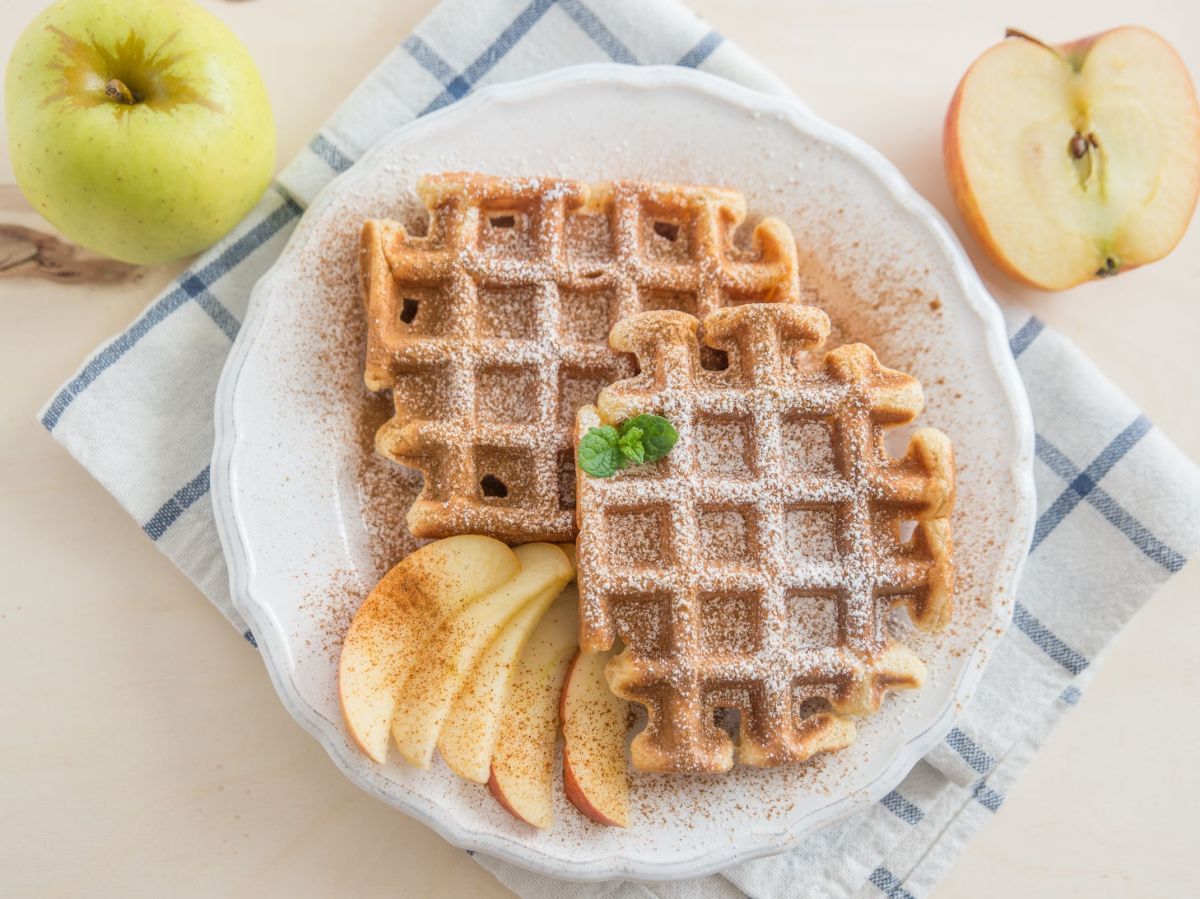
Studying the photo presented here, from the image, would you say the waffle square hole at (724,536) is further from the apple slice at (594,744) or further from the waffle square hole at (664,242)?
the waffle square hole at (664,242)

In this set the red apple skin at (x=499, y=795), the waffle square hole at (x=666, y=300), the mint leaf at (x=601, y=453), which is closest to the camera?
the mint leaf at (x=601, y=453)

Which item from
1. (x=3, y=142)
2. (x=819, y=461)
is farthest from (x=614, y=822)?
(x=3, y=142)

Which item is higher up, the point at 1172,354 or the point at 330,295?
the point at 1172,354

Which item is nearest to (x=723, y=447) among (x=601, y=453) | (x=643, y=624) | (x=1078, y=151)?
(x=601, y=453)

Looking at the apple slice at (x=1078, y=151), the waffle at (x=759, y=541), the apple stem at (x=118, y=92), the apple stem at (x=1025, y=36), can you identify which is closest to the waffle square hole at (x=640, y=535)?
the waffle at (x=759, y=541)

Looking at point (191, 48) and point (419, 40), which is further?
point (419, 40)

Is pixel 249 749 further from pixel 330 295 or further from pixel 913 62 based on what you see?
pixel 913 62

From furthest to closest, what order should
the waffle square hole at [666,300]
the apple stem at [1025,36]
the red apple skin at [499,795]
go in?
1. the apple stem at [1025,36]
2. the waffle square hole at [666,300]
3. the red apple skin at [499,795]
